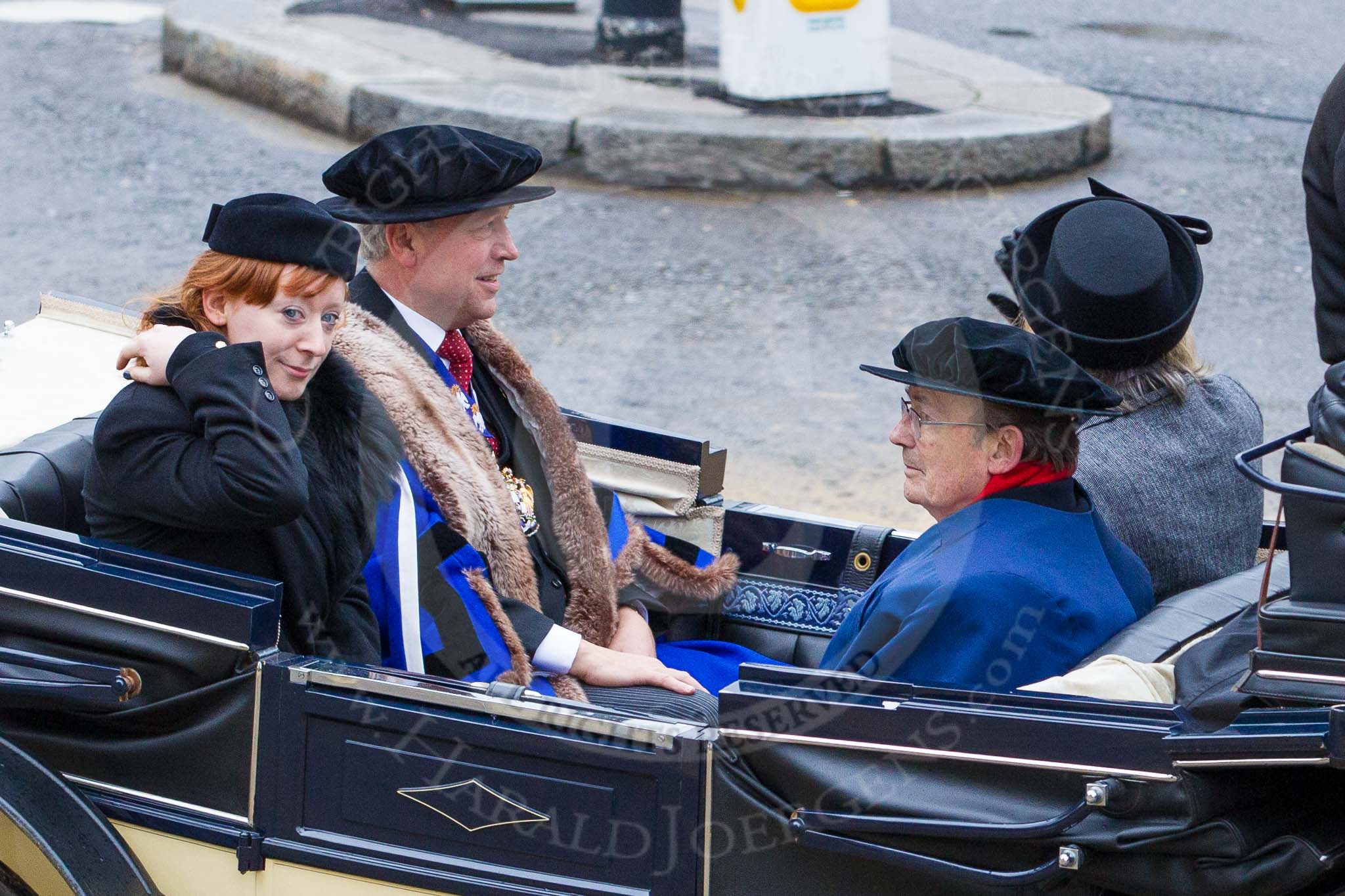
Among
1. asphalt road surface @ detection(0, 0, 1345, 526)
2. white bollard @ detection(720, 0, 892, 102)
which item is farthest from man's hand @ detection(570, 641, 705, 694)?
white bollard @ detection(720, 0, 892, 102)

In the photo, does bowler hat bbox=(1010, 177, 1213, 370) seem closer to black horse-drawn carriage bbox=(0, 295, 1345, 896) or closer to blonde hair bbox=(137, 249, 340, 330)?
black horse-drawn carriage bbox=(0, 295, 1345, 896)

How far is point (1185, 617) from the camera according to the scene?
2.24 metres

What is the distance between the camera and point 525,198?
2.93 metres

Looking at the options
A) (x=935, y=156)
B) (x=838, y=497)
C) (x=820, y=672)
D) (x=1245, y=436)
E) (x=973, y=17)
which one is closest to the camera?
(x=820, y=672)

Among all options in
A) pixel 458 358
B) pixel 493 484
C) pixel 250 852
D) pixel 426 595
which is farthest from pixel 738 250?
pixel 250 852

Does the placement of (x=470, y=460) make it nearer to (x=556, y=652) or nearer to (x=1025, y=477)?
(x=556, y=652)

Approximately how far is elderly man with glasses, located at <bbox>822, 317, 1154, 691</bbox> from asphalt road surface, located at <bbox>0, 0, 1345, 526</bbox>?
2346mm

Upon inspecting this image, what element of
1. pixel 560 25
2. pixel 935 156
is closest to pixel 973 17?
pixel 560 25

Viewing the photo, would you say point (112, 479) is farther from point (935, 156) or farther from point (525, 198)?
point (935, 156)

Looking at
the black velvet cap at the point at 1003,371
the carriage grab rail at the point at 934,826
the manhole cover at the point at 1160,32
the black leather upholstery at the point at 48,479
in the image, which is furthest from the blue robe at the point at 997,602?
the manhole cover at the point at 1160,32

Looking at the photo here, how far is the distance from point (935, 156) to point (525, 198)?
A: 16.9 feet

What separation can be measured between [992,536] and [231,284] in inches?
49.2

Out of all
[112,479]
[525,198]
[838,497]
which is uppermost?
[525,198]

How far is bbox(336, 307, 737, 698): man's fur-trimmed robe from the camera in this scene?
8.77 ft
